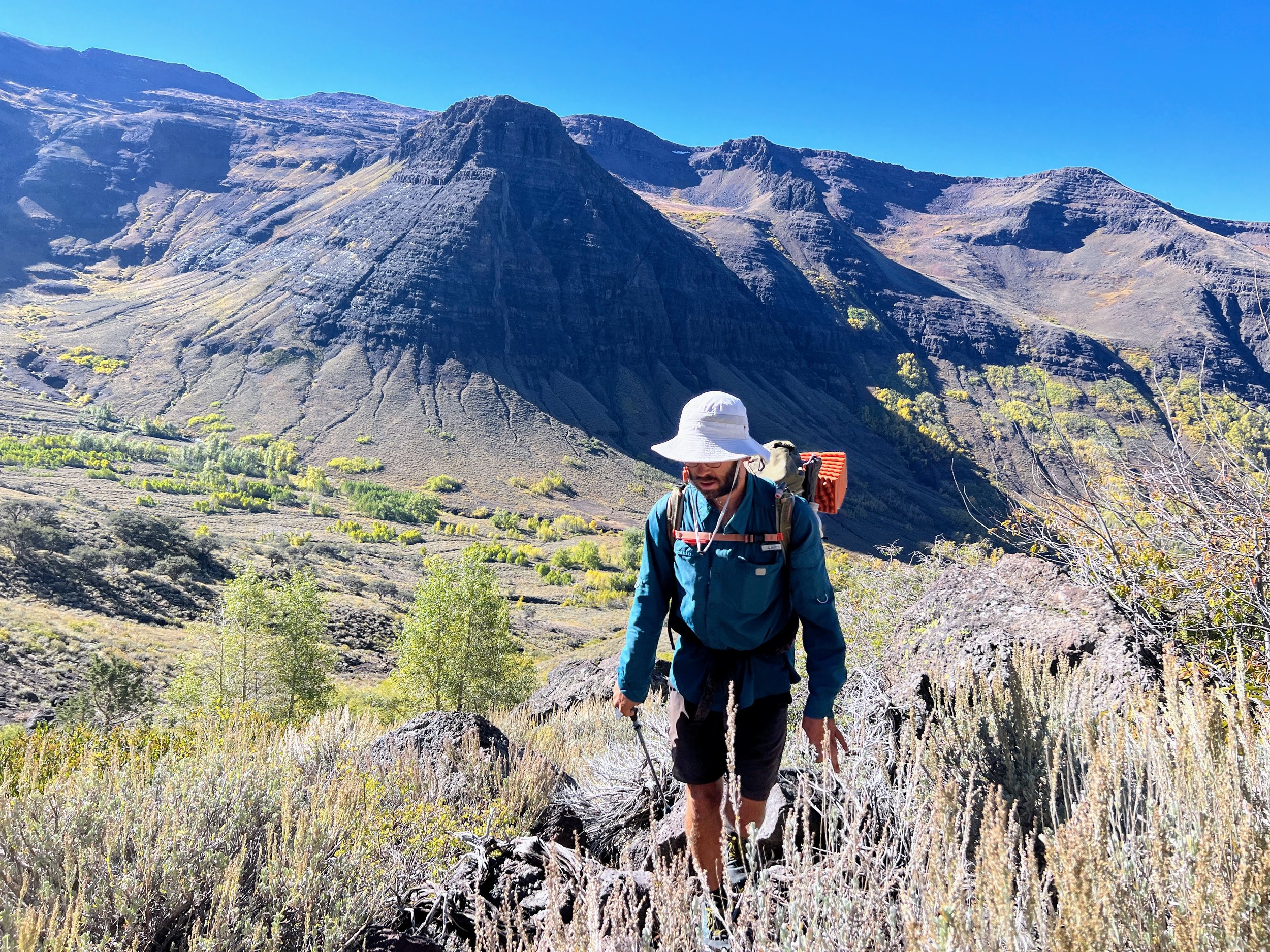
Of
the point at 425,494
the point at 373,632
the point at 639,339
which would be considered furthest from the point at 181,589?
the point at 639,339

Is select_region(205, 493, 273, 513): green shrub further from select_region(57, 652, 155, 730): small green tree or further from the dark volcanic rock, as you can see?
the dark volcanic rock

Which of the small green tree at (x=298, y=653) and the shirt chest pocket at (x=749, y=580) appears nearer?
the shirt chest pocket at (x=749, y=580)

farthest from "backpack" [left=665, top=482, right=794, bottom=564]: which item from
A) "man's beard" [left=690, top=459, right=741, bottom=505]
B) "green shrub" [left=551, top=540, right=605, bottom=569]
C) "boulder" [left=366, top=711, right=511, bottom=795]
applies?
"green shrub" [left=551, top=540, right=605, bottom=569]

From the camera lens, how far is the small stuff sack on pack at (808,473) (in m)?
3.12

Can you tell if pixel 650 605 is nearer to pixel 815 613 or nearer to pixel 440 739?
pixel 815 613

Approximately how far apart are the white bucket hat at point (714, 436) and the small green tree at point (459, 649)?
13.1 m

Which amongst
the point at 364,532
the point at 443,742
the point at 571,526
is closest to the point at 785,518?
the point at 443,742

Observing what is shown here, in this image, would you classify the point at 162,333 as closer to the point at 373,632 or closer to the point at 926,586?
the point at 373,632

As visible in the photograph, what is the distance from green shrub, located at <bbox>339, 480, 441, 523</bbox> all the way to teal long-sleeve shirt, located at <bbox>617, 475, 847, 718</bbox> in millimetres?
46502

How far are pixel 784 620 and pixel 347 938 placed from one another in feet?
6.17

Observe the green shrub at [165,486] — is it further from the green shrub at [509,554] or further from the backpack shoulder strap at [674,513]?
the backpack shoulder strap at [674,513]

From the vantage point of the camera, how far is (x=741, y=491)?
8.79ft

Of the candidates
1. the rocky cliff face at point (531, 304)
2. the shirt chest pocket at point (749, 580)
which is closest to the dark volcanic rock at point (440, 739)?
the shirt chest pocket at point (749, 580)

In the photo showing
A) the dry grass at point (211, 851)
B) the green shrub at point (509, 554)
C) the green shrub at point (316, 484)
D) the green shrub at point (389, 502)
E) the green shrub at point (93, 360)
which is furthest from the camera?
the green shrub at point (93, 360)
